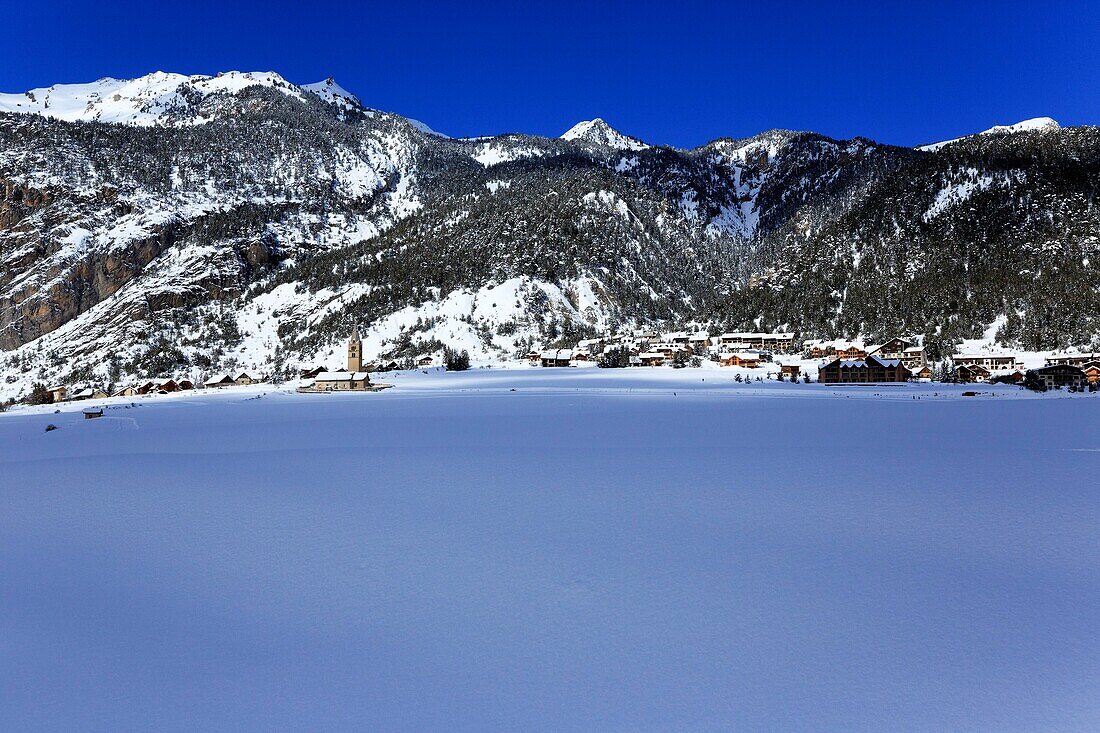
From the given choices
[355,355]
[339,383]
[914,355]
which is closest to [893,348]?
[914,355]

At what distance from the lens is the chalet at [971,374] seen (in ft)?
254

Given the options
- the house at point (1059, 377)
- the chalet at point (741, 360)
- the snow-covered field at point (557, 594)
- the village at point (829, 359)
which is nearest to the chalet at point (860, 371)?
the village at point (829, 359)

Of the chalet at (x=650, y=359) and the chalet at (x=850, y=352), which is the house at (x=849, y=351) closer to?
the chalet at (x=850, y=352)

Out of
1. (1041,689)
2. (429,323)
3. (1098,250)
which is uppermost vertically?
(1098,250)

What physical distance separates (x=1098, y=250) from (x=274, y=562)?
7043 inches

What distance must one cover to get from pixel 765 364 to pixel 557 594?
101 meters

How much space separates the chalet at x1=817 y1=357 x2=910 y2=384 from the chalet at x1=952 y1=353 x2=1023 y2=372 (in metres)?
22.9

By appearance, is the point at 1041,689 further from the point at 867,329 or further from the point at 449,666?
the point at 867,329

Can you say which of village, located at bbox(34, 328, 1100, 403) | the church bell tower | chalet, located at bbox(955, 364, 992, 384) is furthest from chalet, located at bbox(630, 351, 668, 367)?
the church bell tower

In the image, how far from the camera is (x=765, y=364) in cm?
10469

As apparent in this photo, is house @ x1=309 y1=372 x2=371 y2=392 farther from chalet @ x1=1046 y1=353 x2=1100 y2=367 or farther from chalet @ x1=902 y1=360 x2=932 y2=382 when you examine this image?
chalet @ x1=1046 y1=353 x2=1100 y2=367

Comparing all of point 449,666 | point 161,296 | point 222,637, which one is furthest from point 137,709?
point 161,296

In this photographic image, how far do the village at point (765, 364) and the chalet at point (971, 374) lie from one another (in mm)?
124

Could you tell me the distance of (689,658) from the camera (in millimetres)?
7371
